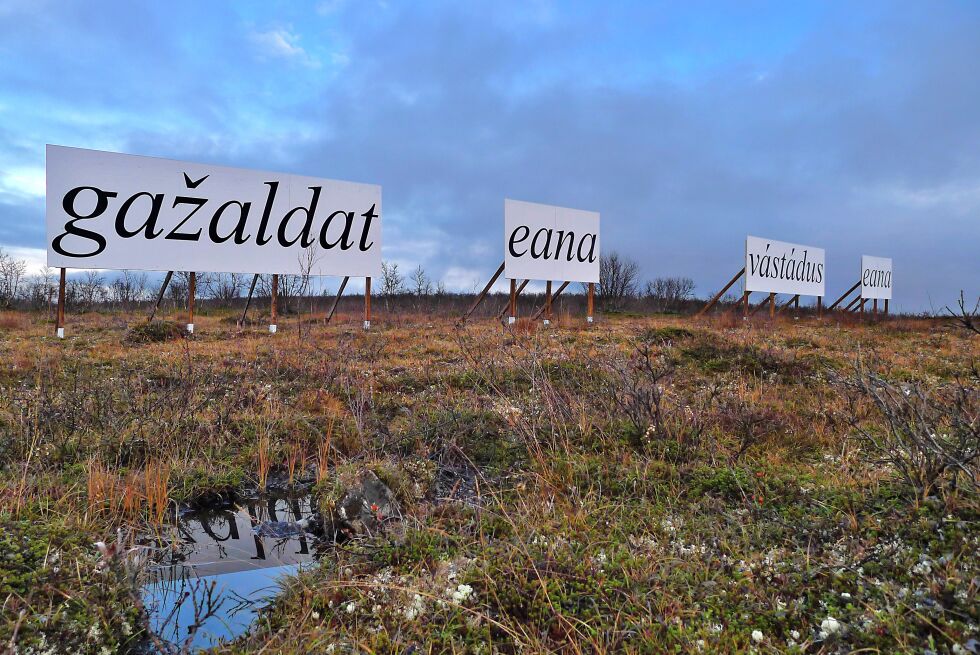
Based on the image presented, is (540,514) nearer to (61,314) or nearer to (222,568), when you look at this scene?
(222,568)

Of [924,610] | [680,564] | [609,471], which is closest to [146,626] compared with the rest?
[680,564]

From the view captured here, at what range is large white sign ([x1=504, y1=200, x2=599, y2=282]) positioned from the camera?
15414mm

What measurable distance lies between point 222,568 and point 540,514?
1817 millimetres

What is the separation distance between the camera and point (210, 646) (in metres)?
2.45

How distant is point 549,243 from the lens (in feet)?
53.2

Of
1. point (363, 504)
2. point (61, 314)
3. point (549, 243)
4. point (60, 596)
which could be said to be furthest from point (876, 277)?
point (60, 596)

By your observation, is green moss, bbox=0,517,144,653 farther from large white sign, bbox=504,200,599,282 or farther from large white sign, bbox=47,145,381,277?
large white sign, bbox=504,200,599,282

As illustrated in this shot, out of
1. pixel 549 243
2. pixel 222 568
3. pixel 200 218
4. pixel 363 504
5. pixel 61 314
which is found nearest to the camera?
pixel 222 568

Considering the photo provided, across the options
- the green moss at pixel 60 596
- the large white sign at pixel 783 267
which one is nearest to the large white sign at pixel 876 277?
the large white sign at pixel 783 267

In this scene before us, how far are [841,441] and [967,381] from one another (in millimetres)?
4066

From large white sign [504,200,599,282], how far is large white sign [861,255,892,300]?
18.2 m

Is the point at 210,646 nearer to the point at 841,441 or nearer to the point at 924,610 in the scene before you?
the point at 924,610

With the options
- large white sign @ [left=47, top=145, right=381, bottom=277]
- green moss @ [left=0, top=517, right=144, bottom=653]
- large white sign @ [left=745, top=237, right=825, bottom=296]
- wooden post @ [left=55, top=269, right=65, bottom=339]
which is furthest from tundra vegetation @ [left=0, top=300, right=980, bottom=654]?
large white sign @ [left=745, top=237, right=825, bottom=296]

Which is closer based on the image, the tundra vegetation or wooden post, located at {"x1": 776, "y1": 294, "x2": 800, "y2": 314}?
the tundra vegetation
